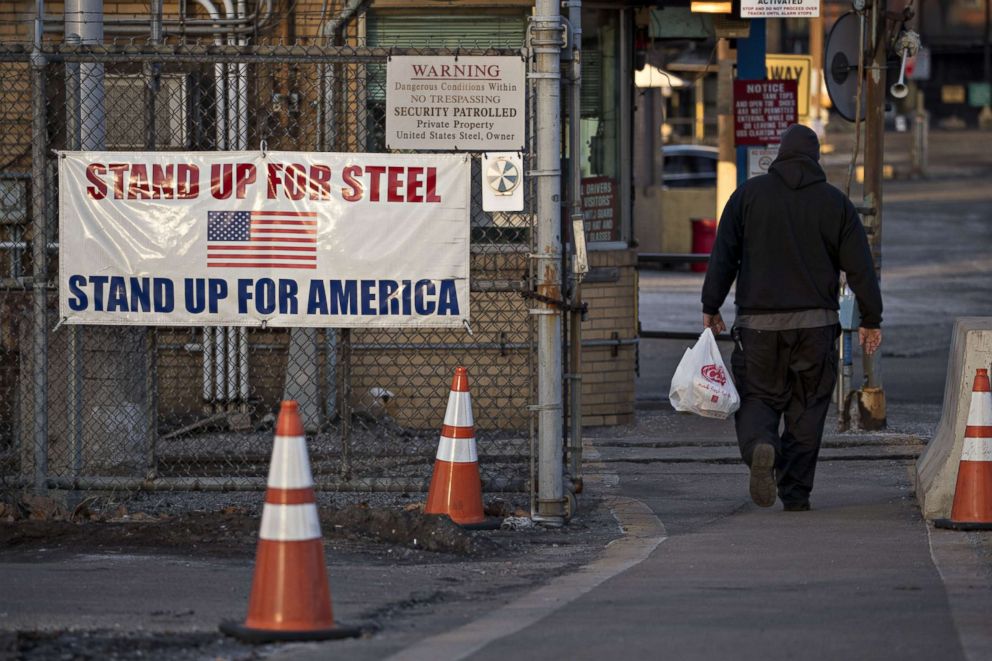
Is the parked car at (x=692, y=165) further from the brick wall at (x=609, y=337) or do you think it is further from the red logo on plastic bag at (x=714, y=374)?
the red logo on plastic bag at (x=714, y=374)

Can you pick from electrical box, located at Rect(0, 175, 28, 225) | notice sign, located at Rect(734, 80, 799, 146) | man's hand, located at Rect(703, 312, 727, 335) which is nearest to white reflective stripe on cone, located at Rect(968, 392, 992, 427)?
man's hand, located at Rect(703, 312, 727, 335)

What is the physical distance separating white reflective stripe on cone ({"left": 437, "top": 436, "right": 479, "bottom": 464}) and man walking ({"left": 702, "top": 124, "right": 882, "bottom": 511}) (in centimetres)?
136

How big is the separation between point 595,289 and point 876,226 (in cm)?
191

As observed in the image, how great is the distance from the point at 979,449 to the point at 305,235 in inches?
127

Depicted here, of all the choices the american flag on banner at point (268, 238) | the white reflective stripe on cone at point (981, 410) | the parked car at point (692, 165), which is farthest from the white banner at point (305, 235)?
the parked car at point (692, 165)

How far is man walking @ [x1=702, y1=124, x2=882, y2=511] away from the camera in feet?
26.4

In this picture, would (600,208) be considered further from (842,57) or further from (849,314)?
(842,57)

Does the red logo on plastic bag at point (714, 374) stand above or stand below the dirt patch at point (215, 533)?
above

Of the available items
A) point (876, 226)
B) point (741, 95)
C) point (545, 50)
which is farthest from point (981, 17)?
point (545, 50)

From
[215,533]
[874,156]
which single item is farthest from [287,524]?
[874,156]

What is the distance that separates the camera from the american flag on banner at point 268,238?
7.71 metres

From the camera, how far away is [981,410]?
7.45m

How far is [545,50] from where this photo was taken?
750cm

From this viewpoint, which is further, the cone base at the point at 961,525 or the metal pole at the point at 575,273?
the metal pole at the point at 575,273
